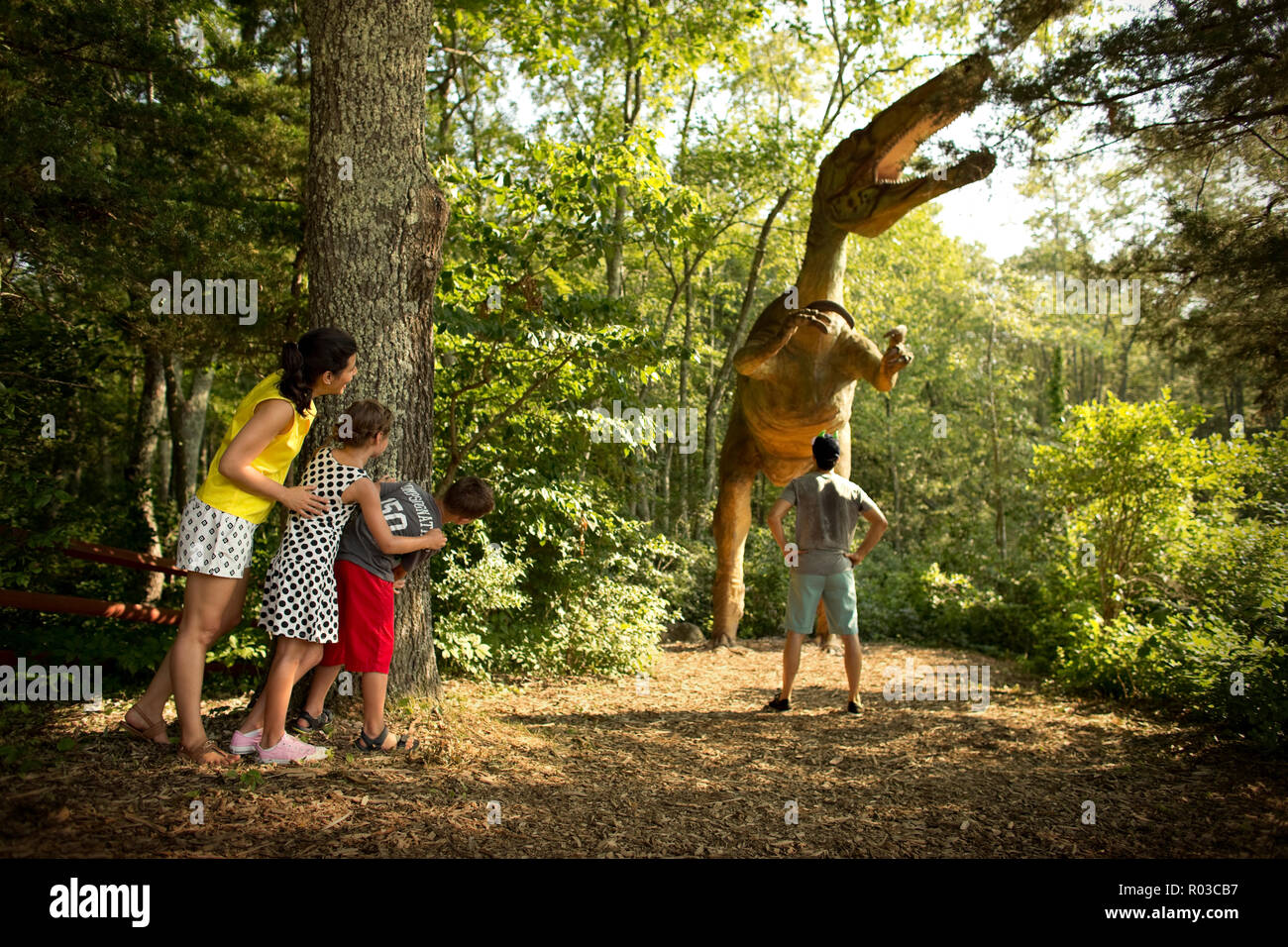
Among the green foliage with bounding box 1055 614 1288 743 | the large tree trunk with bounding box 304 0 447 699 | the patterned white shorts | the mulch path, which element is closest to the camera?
the mulch path

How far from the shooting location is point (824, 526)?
597 centimetres

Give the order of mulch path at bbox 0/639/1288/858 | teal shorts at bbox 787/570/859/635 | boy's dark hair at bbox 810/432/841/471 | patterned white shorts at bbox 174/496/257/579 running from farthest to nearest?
1. boy's dark hair at bbox 810/432/841/471
2. teal shorts at bbox 787/570/859/635
3. patterned white shorts at bbox 174/496/257/579
4. mulch path at bbox 0/639/1288/858

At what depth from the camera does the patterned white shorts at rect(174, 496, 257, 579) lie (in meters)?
3.40

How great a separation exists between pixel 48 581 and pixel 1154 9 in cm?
907

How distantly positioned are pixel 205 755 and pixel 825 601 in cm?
395

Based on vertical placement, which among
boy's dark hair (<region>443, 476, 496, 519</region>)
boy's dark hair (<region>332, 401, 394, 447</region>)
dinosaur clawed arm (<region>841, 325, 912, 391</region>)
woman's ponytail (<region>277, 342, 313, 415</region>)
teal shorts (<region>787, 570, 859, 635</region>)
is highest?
dinosaur clawed arm (<region>841, 325, 912, 391</region>)

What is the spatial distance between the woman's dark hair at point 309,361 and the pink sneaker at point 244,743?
1.43 m

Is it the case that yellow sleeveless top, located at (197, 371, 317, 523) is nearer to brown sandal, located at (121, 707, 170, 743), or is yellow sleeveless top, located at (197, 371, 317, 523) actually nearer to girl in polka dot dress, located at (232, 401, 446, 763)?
girl in polka dot dress, located at (232, 401, 446, 763)

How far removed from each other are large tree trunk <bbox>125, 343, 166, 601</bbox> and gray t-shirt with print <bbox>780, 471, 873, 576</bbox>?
24.0ft

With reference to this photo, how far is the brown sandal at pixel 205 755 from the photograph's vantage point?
3500 millimetres

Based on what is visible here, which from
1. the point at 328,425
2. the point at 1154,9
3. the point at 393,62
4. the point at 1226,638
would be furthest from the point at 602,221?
the point at 1226,638

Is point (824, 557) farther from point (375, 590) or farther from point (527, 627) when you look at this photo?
point (375, 590)

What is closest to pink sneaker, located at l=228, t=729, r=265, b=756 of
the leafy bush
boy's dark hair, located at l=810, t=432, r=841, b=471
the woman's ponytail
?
the woman's ponytail
